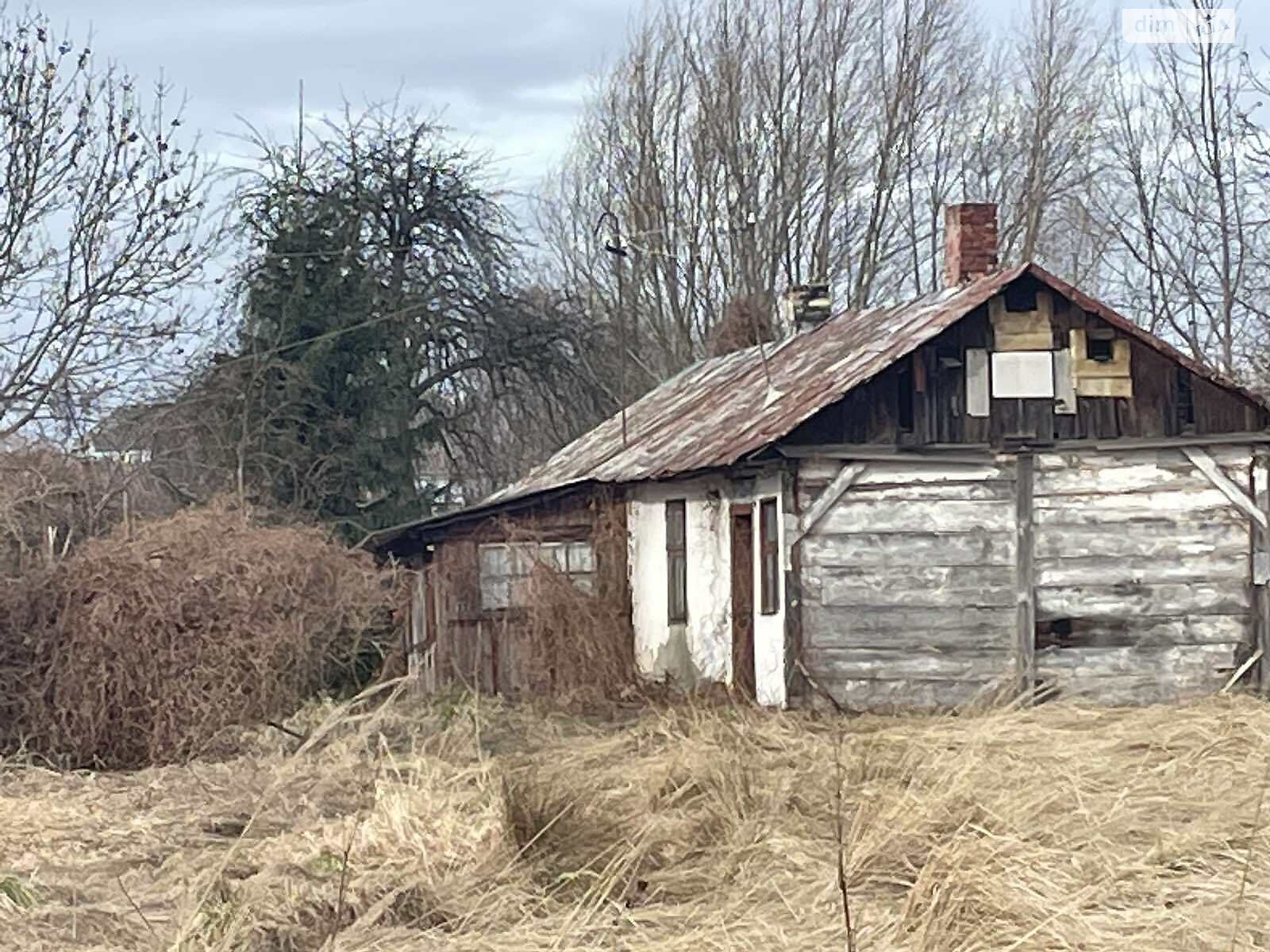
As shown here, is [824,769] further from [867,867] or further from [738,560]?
[738,560]

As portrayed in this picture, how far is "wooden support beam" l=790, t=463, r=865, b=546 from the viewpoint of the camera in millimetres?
16281

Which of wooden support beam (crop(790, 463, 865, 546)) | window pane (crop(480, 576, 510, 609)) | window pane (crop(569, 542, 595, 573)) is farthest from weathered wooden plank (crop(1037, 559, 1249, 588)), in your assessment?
window pane (crop(480, 576, 510, 609))

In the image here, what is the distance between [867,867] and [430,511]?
78.5ft

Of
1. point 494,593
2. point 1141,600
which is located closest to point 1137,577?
point 1141,600

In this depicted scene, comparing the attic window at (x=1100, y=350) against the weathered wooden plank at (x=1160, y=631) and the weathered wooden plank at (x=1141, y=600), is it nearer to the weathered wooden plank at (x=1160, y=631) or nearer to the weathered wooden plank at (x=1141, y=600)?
the weathered wooden plank at (x=1141, y=600)

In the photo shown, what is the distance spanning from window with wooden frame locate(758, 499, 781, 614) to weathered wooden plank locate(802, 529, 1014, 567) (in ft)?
1.19

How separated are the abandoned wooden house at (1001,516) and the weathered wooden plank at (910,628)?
0.7 inches

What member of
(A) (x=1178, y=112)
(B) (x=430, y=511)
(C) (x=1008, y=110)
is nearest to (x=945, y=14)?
(C) (x=1008, y=110)

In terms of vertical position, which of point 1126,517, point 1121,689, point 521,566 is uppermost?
point 1126,517

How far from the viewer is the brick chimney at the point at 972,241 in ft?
64.7

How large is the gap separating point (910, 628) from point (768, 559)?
58.5 inches

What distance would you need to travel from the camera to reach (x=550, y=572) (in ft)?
63.3

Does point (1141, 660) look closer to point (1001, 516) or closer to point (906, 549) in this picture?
point (1001, 516)

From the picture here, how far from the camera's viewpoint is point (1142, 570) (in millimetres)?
16688
